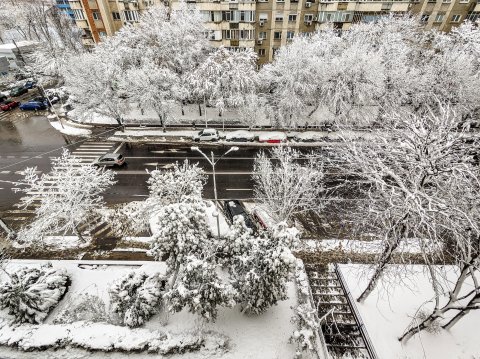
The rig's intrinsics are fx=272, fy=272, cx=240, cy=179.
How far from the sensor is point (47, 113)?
137 ft

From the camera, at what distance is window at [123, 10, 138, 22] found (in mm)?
40625

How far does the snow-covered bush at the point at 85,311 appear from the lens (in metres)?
15.5

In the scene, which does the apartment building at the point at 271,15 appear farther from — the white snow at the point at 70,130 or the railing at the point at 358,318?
the railing at the point at 358,318

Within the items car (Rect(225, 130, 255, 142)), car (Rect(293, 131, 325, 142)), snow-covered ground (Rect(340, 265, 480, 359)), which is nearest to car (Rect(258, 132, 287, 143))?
car (Rect(225, 130, 255, 142))

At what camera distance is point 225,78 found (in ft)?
106

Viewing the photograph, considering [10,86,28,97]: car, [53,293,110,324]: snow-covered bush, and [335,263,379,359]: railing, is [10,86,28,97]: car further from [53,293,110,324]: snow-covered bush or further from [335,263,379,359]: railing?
[335,263,379,359]: railing

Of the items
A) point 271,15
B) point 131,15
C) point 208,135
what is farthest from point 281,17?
point 131,15

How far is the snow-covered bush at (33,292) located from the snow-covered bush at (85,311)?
106 cm

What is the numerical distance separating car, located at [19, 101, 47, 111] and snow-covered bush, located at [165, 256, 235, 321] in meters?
43.4

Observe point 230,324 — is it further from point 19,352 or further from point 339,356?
point 19,352

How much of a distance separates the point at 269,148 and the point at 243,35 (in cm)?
1923

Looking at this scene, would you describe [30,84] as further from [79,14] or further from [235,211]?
[235,211]

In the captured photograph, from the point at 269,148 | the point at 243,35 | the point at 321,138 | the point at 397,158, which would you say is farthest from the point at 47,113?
the point at 397,158

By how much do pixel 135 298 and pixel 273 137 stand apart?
81.9ft
